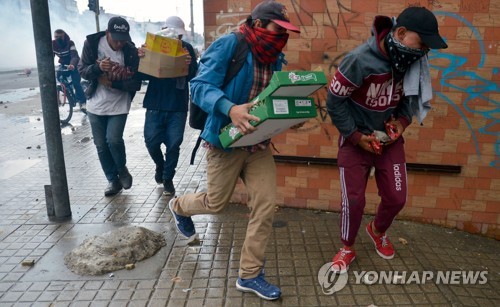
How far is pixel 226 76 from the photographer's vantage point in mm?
2777

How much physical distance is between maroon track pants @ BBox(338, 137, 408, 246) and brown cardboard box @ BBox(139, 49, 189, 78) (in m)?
2.20

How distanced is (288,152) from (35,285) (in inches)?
103

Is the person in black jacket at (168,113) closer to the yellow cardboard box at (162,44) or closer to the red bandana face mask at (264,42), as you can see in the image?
the yellow cardboard box at (162,44)

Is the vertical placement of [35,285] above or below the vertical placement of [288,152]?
below

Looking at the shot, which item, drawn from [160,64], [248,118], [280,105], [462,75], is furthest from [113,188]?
[462,75]

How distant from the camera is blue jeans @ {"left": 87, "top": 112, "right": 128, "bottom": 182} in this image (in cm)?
495

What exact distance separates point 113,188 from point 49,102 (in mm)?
1366

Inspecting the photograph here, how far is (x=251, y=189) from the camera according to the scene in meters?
2.98

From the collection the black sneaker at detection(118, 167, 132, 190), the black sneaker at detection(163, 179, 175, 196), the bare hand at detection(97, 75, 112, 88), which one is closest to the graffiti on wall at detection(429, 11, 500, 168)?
the black sneaker at detection(163, 179, 175, 196)

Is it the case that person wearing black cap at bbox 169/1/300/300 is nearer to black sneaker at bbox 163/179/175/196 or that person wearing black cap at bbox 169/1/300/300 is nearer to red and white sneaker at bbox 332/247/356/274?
red and white sneaker at bbox 332/247/356/274

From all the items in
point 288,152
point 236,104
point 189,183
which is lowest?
point 189,183

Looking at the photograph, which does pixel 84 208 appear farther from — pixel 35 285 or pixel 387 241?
pixel 387 241

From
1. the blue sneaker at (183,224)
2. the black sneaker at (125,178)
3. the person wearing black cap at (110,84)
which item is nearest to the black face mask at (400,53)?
the blue sneaker at (183,224)

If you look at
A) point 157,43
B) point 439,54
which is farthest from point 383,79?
point 157,43
